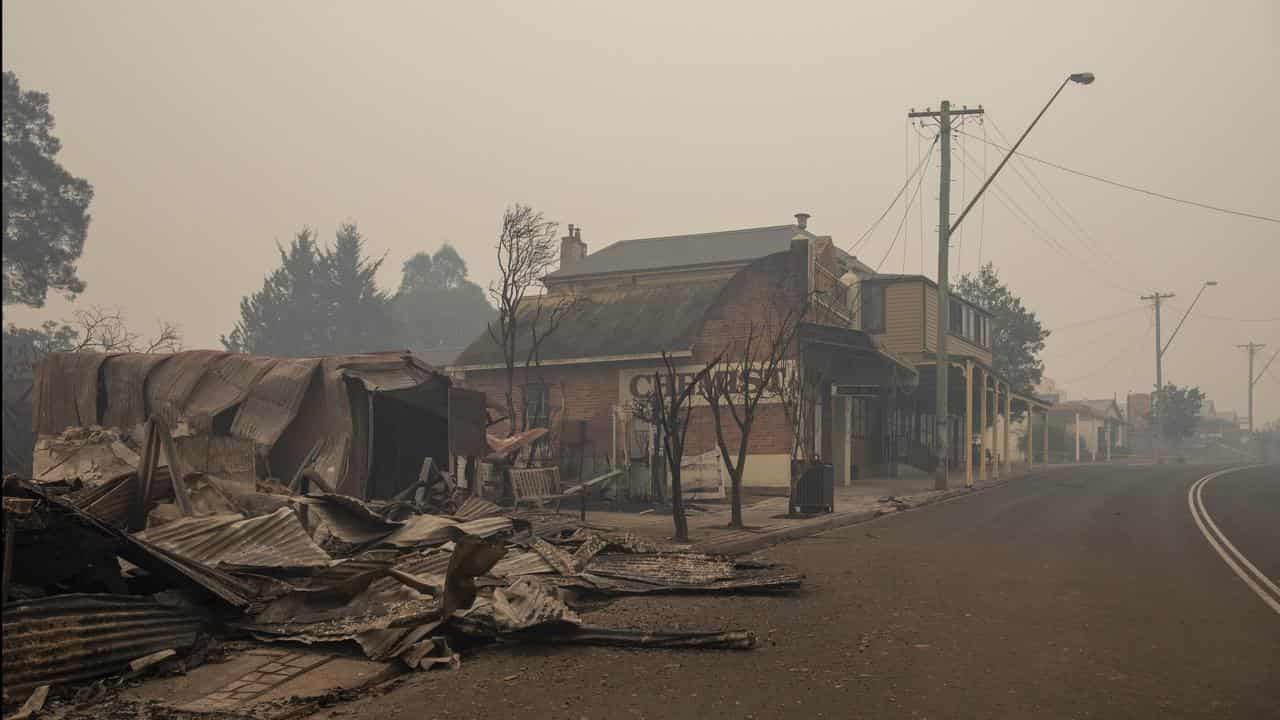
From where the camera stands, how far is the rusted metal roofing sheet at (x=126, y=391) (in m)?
16.0

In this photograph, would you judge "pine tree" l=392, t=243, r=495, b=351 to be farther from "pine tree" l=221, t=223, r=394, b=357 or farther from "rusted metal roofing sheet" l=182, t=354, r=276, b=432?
"rusted metal roofing sheet" l=182, t=354, r=276, b=432

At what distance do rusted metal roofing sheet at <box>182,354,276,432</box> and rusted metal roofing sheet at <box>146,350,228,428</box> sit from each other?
80 mm

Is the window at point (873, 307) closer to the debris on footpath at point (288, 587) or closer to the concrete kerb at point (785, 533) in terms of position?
the concrete kerb at point (785, 533)

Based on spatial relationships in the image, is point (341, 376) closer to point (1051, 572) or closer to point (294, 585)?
point (294, 585)

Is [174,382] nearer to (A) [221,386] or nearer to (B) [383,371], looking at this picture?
(A) [221,386]

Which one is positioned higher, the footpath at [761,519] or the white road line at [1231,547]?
the white road line at [1231,547]

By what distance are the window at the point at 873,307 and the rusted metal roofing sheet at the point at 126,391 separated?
27961mm

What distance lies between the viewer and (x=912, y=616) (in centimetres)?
885

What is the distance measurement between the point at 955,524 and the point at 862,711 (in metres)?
13.1

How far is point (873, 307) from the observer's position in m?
38.8

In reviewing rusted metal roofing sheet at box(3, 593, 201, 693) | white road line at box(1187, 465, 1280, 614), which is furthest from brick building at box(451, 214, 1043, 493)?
rusted metal roofing sheet at box(3, 593, 201, 693)

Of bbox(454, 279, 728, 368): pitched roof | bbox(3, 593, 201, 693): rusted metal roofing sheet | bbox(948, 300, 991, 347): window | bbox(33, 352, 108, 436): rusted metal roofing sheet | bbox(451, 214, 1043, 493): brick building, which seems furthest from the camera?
bbox(948, 300, 991, 347): window

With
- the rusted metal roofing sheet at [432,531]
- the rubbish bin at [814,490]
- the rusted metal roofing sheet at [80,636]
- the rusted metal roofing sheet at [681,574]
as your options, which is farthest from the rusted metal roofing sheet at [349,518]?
the rubbish bin at [814,490]

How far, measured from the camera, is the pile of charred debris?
6285mm
